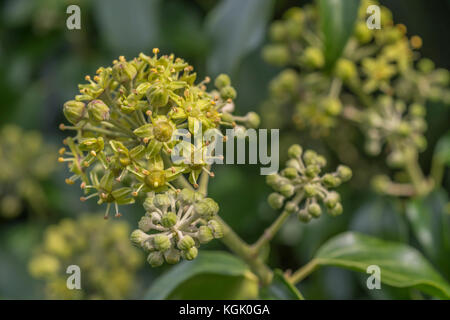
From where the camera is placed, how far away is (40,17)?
388cm

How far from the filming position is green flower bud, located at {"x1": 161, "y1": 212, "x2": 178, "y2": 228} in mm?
1561

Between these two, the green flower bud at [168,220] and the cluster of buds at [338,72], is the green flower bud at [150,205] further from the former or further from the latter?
the cluster of buds at [338,72]

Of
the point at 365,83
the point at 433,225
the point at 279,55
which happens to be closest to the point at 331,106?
the point at 365,83

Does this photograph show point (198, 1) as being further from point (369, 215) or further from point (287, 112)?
point (369, 215)

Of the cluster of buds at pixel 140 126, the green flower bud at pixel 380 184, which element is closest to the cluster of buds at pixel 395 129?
the green flower bud at pixel 380 184

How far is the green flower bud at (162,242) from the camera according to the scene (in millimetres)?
1547

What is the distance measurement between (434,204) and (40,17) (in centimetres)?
292

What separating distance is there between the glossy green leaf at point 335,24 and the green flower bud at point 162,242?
102 centimetres

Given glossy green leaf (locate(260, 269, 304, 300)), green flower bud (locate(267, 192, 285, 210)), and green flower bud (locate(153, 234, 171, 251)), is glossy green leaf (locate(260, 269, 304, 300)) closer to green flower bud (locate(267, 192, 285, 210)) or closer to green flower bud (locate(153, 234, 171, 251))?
green flower bud (locate(267, 192, 285, 210))

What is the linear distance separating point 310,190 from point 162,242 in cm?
53

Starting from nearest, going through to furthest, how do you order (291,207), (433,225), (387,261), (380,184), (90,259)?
(291,207) < (387,261) < (433,225) < (380,184) < (90,259)

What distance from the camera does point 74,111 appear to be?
1.72 meters

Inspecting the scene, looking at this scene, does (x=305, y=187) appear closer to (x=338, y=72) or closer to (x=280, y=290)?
(x=280, y=290)
